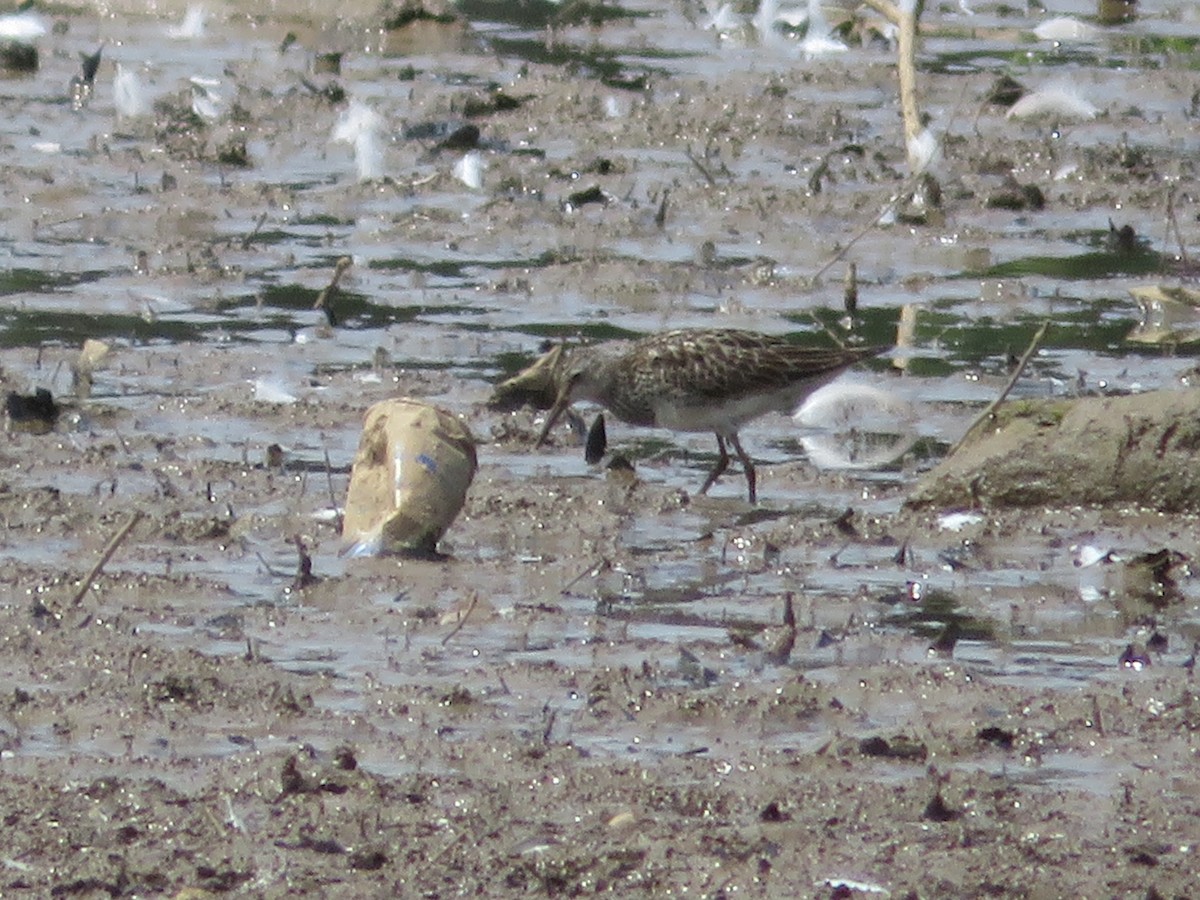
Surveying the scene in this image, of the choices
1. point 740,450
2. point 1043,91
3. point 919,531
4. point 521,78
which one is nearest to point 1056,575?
point 919,531

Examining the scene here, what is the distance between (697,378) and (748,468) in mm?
492

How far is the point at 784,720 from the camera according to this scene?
609cm

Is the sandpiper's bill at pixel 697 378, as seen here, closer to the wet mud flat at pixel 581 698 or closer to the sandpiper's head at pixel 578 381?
the sandpiper's head at pixel 578 381

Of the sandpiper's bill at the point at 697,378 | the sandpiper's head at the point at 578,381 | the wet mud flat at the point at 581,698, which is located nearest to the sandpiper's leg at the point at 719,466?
the sandpiper's bill at the point at 697,378

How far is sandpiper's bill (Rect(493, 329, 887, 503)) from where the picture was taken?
29.6 ft

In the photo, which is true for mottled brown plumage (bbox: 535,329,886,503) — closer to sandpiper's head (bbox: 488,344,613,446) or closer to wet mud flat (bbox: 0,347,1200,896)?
sandpiper's head (bbox: 488,344,613,446)

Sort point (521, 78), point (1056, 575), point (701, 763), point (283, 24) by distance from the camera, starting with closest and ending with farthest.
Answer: point (701, 763) → point (1056, 575) → point (521, 78) → point (283, 24)

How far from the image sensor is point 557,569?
7.43 m

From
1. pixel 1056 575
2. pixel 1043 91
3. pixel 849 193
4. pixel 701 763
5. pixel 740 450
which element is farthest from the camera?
pixel 1043 91

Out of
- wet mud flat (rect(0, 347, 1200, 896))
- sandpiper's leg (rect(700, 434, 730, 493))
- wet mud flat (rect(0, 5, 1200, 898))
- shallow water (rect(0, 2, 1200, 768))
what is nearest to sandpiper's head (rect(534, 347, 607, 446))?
wet mud flat (rect(0, 5, 1200, 898))

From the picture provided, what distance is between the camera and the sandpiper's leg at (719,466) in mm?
8641

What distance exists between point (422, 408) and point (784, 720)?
6.34 ft

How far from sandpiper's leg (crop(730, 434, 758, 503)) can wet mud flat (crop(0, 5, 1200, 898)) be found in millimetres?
89

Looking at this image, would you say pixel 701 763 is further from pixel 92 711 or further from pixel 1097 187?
pixel 1097 187
